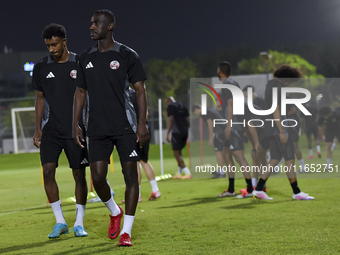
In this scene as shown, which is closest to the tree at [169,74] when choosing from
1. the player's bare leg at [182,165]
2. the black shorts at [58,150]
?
the player's bare leg at [182,165]

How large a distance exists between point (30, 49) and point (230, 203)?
68.8 metres

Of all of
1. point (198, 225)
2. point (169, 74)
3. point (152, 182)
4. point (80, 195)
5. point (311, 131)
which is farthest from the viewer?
point (169, 74)

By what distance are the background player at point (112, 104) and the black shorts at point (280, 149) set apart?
135 inches

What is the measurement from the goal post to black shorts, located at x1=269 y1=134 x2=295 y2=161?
23.5m

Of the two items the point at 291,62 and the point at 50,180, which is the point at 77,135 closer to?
the point at 50,180

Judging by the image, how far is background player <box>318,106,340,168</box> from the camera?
12.3 meters

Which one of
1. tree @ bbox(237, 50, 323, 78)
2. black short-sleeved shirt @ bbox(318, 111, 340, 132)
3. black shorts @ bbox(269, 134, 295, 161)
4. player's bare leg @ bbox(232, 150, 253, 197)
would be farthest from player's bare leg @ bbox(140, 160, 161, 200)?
tree @ bbox(237, 50, 323, 78)

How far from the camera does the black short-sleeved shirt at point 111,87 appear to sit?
4527 millimetres

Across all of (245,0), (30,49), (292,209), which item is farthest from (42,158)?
(245,0)

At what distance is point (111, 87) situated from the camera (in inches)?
178

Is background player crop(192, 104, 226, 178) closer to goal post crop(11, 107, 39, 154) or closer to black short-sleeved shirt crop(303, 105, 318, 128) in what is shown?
black short-sleeved shirt crop(303, 105, 318, 128)

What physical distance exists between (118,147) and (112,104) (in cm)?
41

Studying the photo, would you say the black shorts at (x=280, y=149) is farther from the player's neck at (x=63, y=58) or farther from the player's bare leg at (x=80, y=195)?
the player's neck at (x=63, y=58)

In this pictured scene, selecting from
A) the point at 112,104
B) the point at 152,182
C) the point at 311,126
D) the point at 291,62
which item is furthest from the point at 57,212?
the point at 291,62
